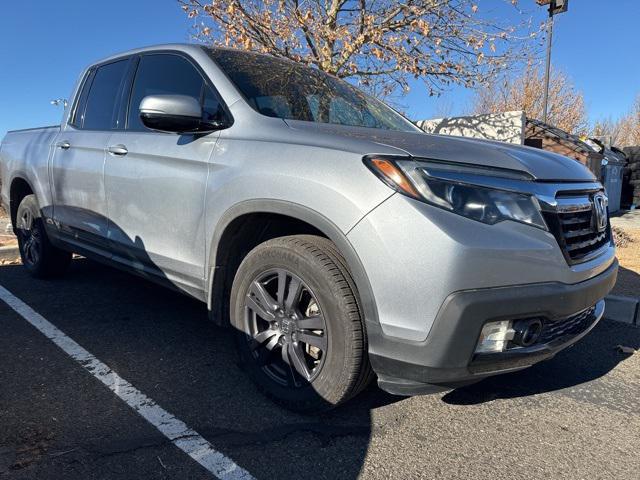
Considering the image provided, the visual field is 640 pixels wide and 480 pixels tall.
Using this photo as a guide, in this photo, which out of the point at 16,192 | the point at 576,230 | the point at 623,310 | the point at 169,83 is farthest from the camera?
the point at 16,192

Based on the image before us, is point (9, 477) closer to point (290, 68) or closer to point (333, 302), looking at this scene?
point (333, 302)

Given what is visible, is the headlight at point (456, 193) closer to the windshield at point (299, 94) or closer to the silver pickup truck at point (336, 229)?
the silver pickup truck at point (336, 229)

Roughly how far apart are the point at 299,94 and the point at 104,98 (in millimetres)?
1838

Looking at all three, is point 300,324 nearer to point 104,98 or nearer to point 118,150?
point 118,150

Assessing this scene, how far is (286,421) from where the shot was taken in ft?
8.42

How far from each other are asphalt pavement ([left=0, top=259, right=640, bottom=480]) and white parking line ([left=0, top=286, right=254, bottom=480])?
0.11 ft

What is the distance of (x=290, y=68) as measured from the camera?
3.60 metres

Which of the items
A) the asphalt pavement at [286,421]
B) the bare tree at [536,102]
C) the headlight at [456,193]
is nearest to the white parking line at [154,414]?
the asphalt pavement at [286,421]

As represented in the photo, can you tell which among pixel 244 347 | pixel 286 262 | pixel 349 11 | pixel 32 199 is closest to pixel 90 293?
pixel 32 199

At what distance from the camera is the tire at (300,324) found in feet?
7.48

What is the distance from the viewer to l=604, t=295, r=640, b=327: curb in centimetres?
425

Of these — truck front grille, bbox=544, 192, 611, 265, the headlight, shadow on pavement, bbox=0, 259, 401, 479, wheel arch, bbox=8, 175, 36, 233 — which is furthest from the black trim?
wheel arch, bbox=8, 175, 36, 233

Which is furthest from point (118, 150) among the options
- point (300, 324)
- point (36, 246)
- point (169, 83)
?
point (36, 246)

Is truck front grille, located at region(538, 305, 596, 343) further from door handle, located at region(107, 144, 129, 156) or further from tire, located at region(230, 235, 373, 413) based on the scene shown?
door handle, located at region(107, 144, 129, 156)
